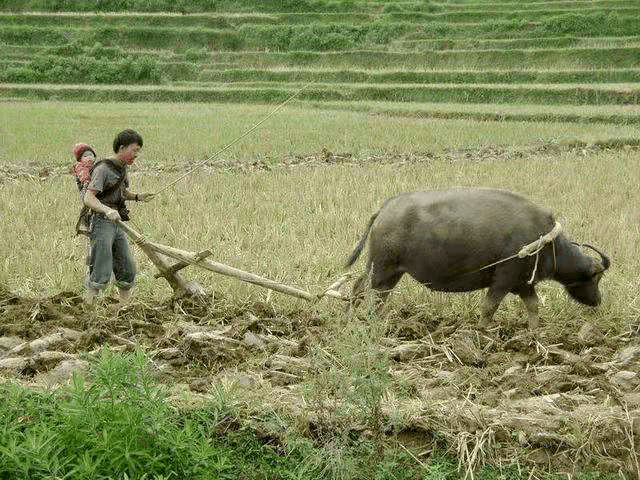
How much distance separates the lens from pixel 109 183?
16.7 ft

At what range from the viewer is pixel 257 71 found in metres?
23.3

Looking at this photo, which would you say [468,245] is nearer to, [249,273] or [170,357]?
[249,273]

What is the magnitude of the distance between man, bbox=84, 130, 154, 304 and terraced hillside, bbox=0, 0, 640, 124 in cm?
1305

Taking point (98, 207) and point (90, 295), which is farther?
point (90, 295)

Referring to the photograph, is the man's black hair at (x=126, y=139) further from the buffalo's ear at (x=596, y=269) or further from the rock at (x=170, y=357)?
the buffalo's ear at (x=596, y=269)

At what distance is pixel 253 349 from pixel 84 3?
2867cm

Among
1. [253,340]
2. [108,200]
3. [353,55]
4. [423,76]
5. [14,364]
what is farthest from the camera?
[353,55]

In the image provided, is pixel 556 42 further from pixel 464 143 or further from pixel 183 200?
pixel 183 200

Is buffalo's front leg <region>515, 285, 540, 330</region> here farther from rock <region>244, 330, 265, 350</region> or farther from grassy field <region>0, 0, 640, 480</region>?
rock <region>244, 330, 265, 350</region>

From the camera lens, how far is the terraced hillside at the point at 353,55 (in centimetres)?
1975

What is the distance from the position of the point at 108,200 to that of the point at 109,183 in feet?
0.40

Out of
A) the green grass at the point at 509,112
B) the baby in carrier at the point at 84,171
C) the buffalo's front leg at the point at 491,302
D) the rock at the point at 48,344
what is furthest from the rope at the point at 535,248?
the green grass at the point at 509,112

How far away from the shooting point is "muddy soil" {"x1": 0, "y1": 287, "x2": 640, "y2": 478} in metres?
3.26

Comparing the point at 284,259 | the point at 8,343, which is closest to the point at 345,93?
the point at 284,259
